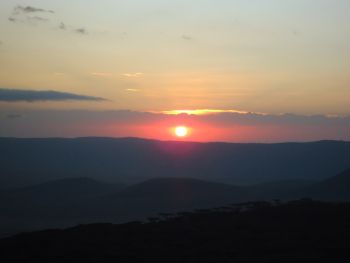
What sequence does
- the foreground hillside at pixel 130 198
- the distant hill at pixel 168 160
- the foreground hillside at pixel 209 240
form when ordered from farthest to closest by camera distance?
the distant hill at pixel 168 160
the foreground hillside at pixel 130 198
the foreground hillside at pixel 209 240

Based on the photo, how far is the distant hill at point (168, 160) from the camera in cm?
13412

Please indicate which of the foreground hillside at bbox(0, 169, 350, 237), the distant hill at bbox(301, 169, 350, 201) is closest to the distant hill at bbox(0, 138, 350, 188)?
the foreground hillside at bbox(0, 169, 350, 237)

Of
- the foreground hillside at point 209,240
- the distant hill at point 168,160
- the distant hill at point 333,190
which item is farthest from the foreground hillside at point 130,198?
the distant hill at point 168,160

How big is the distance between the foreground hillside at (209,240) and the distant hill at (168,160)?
92586 millimetres

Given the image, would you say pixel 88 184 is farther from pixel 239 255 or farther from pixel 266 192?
pixel 239 255

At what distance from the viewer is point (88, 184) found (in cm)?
8700

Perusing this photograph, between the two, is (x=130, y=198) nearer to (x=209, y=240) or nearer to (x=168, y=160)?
(x=209, y=240)

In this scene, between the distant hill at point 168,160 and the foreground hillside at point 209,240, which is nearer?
the foreground hillside at point 209,240

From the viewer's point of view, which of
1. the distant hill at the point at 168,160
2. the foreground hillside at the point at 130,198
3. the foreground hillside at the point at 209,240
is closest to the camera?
the foreground hillside at the point at 209,240

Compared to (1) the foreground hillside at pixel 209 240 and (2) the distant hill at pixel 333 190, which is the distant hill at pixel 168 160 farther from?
(1) the foreground hillside at pixel 209 240

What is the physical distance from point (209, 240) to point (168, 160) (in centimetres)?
14792

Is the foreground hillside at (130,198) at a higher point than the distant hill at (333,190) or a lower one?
lower

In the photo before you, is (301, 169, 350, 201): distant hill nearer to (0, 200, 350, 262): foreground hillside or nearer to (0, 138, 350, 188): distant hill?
(0, 200, 350, 262): foreground hillside

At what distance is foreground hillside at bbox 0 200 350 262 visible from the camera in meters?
21.8
